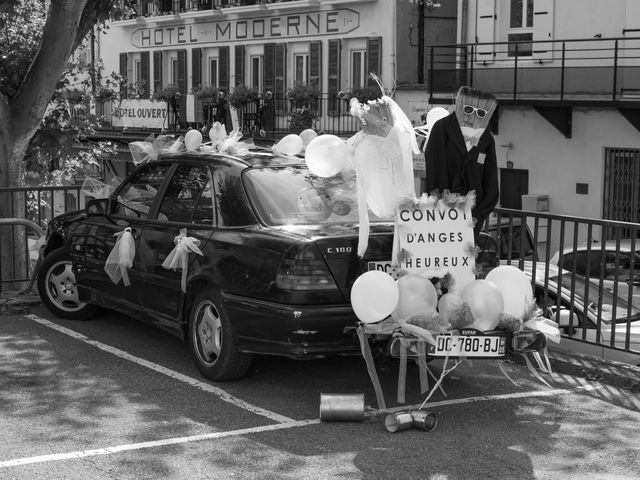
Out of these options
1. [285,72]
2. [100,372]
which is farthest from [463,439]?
[285,72]

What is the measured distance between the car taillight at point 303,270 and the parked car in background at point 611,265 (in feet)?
7.57

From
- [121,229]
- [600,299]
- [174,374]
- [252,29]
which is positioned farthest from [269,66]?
[174,374]

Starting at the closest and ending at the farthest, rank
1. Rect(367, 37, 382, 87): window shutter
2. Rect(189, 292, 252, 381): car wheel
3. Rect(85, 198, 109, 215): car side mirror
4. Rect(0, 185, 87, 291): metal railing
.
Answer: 1. Rect(189, 292, 252, 381): car wheel
2. Rect(85, 198, 109, 215): car side mirror
3. Rect(0, 185, 87, 291): metal railing
4. Rect(367, 37, 382, 87): window shutter

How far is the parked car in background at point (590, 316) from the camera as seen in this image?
8766 mm

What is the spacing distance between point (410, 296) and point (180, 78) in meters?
31.4

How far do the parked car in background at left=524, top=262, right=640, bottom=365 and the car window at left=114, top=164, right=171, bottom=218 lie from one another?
3.18 meters

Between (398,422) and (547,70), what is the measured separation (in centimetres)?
1847

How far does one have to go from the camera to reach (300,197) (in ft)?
26.7

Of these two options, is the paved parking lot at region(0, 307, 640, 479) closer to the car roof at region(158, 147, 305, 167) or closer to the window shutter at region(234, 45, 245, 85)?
the car roof at region(158, 147, 305, 167)

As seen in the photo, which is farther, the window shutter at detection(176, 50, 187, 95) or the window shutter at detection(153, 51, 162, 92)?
the window shutter at detection(153, 51, 162, 92)

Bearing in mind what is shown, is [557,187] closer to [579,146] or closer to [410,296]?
[579,146]

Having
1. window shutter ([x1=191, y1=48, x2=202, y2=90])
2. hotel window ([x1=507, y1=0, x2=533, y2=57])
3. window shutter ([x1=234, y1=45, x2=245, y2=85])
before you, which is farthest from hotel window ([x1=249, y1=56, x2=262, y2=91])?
hotel window ([x1=507, y1=0, x2=533, y2=57])

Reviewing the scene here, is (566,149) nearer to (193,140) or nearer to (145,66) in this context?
(193,140)

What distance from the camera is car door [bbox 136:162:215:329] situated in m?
8.40
